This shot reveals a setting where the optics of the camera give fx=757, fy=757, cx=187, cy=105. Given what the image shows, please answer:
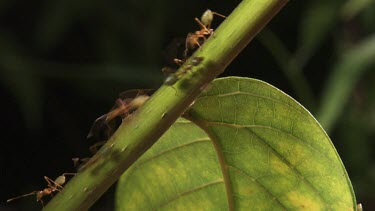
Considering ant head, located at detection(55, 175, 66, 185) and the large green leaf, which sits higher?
the large green leaf

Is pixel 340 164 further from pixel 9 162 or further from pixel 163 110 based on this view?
pixel 9 162

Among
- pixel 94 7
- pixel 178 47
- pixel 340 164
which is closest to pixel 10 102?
pixel 94 7

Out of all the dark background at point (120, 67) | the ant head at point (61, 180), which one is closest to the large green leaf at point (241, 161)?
the ant head at point (61, 180)

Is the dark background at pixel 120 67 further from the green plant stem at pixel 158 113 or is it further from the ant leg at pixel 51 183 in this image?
the green plant stem at pixel 158 113

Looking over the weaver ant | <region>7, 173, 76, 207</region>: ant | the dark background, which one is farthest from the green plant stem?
the dark background

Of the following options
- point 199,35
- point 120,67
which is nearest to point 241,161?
point 199,35

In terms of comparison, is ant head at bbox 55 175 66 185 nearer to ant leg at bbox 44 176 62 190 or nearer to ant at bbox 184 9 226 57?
ant leg at bbox 44 176 62 190
